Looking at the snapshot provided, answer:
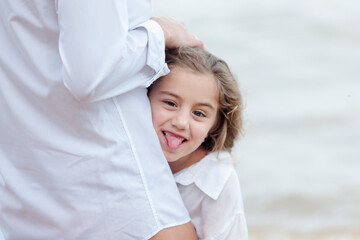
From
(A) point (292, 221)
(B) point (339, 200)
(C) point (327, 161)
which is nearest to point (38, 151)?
(A) point (292, 221)

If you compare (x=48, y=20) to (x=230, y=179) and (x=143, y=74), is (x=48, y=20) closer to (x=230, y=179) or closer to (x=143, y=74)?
(x=143, y=74)

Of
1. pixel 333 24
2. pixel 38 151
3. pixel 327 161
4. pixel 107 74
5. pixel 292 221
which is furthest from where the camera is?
pixel 333 24

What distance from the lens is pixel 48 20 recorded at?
202cm

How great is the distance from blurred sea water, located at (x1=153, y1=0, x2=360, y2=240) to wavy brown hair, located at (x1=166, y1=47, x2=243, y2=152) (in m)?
0.42

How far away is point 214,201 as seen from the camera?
261cm

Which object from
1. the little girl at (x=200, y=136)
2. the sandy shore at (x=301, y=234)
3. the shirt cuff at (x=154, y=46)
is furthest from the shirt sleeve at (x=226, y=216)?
the sandy shore at (x=301, y=234)

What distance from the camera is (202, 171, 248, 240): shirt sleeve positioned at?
8.52 ft

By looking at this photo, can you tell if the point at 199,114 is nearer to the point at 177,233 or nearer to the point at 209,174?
the point at 209,174

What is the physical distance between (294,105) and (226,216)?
4.88m

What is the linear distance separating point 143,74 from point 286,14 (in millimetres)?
8102

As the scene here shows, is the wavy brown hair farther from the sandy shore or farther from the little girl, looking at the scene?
the sandy shore

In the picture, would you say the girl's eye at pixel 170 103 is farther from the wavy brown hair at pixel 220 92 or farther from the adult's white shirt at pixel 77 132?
the adult's white shirt at pixel 77 132

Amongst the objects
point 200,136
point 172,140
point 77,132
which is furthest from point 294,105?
point 77,132

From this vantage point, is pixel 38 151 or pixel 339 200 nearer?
pixel 38 151
